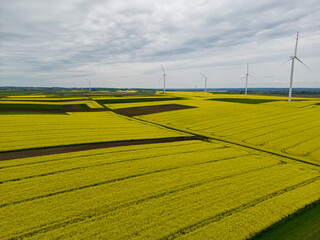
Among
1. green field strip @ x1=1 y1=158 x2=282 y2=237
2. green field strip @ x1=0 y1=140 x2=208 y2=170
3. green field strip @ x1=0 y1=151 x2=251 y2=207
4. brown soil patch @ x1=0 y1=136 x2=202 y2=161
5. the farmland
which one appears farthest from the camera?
brown soil patch @ x1=0 y1=136 x2=202 y2=161

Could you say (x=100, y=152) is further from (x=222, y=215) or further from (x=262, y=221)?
(x=262, y=221)

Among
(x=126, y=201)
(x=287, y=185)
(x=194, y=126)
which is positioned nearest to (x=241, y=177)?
(x=287, y=185)

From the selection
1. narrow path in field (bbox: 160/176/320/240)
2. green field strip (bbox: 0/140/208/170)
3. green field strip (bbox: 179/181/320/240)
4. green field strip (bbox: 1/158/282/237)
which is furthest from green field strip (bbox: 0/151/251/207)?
green field strip (bbox: 179/181/320/240)

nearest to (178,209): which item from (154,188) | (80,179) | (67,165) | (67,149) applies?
(154,188)

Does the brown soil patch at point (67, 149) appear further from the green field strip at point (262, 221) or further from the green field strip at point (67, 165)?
the green field strip at point (262, 221)

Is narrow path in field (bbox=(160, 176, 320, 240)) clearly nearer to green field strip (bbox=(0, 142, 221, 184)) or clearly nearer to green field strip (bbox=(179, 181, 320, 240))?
green field strip (bbox=(179, 181, 320, 240))

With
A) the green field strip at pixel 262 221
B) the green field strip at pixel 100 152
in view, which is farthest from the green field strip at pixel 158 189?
the green field strip at pixel 100 152
